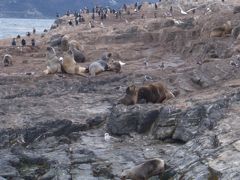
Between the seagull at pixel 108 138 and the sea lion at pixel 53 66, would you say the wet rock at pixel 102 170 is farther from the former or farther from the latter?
the sea lion at pixel 53 66

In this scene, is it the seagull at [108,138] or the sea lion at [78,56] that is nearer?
the seagull at [108,138]

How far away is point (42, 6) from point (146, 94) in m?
175

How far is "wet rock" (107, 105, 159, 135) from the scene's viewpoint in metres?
15.6

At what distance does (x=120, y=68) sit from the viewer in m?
22.7

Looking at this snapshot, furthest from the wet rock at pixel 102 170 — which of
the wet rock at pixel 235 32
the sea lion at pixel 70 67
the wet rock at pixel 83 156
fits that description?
the wet rock at pixel 235 32

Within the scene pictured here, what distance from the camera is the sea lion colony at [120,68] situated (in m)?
12.7

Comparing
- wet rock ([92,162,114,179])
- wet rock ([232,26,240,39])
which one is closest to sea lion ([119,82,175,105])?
wet rock ([92,162,114,179])

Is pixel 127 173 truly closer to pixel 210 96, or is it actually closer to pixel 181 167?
pixel 181 167

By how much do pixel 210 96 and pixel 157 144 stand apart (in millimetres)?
2143

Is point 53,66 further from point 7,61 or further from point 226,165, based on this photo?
point 226,165

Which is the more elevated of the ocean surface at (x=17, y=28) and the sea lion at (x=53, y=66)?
the sea lion at (x=53, y=66)

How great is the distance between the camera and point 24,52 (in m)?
31.2

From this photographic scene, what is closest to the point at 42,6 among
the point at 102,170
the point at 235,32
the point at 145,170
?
the point at 235,32

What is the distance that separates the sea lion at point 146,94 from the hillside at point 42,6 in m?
157
